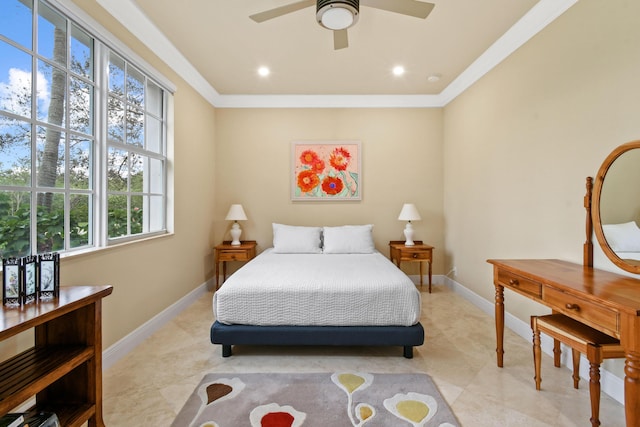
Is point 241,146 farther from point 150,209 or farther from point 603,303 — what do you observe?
point 603,303

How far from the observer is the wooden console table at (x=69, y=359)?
1362 mm

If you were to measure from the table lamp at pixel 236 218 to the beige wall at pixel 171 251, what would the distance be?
345 mm

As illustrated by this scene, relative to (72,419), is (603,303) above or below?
above

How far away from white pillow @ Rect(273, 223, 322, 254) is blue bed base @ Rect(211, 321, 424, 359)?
1.58m

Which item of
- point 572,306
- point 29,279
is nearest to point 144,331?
point 29,279

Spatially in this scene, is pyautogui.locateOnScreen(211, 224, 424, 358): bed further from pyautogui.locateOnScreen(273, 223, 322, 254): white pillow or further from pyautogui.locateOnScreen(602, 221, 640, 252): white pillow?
pyautogui.locateOnScreen(273, 223, 322, 254): white pillow

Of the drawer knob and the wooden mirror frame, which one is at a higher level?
the wooden mirror frame

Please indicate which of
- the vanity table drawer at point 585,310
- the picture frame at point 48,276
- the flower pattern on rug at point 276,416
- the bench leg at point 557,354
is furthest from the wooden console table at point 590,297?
the picture frame at point 48,276

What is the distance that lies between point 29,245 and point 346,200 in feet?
11.3

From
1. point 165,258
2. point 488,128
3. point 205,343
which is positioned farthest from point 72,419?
point 488,128

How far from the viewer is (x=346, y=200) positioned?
4520 millimetres

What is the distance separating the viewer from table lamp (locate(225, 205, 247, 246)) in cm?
420

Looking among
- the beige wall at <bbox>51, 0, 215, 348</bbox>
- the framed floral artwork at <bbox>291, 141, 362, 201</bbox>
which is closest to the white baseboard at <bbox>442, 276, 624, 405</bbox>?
the framed floral artwork at <bbox>291, 141, 362, 201</bbox>

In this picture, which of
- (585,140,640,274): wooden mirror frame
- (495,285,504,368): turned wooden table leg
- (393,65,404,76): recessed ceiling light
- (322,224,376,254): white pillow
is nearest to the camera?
(585,140,640,274): wooden mirror frame
